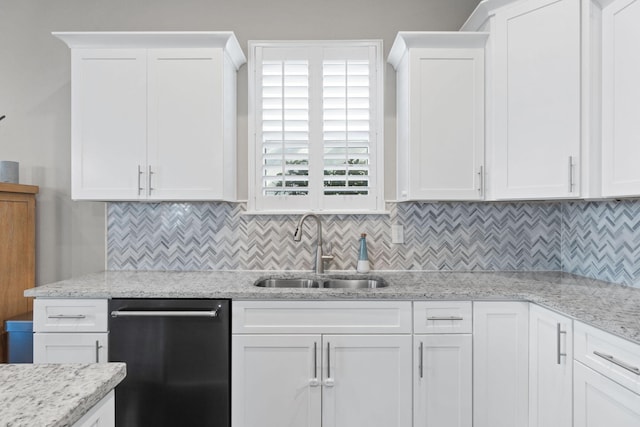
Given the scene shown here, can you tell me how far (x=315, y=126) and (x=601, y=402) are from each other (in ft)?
6.67

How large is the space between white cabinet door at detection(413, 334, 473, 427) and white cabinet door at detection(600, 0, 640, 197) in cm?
105

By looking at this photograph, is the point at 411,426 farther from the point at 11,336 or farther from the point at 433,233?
the point at 11,336

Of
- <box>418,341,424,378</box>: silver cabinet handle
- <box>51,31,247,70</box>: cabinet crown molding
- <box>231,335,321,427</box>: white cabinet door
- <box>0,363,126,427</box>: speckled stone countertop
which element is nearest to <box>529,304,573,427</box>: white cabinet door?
<box>418,341,424,378</box>: silver cabinet handle

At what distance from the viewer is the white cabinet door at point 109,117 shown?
2293 mm

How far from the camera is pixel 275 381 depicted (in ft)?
6.46

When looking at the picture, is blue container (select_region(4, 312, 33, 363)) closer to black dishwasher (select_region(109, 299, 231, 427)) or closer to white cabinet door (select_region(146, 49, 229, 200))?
black dishwasher (select_region(109, 299, 231, 427))

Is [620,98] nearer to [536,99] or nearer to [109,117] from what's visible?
[536,99]

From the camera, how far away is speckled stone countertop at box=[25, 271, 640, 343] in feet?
5.50

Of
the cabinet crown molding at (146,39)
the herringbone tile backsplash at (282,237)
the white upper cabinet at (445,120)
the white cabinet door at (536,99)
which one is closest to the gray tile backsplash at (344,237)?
the herringbone tile backsplash at (282,237)

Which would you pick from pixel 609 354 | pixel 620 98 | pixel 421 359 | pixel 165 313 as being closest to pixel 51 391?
pixel 165 313

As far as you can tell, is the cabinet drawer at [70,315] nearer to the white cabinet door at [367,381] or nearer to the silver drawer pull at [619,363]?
the white cabinet door at [367,381]

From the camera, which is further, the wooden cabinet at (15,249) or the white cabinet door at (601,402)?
the wooden cabinet at (15,249)

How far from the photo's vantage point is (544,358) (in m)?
1.81

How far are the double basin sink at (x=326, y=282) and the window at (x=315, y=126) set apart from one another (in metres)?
0.46
